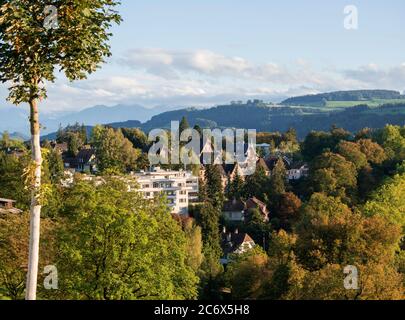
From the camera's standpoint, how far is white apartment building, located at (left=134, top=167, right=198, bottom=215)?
91.6 m

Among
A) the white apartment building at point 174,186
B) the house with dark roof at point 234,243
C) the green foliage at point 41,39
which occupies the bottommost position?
the house with dark roof at point 234,243

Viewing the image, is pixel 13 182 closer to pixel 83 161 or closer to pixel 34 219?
pixel 83 161

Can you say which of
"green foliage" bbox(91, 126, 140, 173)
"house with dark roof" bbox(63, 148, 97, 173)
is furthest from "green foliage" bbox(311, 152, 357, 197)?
"house with dark roof" bbox(63, 148, 97, 173)

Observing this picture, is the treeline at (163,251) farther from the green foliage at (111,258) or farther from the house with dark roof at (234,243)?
the house with dark roof at (234,243)

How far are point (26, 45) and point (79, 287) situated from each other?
1454cm

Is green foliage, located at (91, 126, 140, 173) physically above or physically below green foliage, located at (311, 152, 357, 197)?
above

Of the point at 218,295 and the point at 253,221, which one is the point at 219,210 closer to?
the point at 253,221

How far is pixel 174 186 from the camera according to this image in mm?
93000

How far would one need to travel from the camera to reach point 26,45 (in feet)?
46.5

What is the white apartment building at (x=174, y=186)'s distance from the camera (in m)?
91.6

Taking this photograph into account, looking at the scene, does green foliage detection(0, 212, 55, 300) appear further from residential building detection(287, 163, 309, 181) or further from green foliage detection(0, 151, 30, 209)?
residential building detection(287, 163, 309, 181)

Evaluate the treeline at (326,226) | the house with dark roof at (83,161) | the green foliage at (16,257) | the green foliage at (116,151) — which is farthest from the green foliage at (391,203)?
the house with dark roof at (83,161)

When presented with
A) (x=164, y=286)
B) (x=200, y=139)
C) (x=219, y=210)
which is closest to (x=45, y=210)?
(x=164, y=286)

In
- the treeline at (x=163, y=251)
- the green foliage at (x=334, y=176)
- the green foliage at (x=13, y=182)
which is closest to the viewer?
the treeline at (x=163, y=251)
